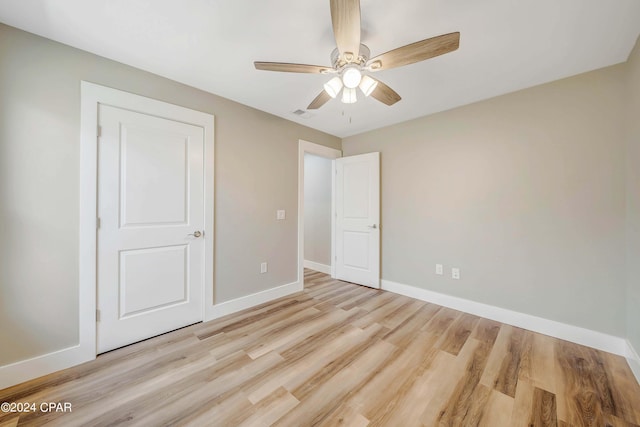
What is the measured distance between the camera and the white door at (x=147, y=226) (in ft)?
6.28

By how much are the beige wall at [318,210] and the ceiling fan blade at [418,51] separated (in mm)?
2911

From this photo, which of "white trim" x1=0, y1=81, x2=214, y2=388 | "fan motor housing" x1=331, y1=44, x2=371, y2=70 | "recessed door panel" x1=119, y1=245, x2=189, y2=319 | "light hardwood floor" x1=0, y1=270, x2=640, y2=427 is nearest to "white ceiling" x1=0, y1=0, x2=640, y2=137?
"fan motor housing" x1=331, y1=44, x2=371, y2=70

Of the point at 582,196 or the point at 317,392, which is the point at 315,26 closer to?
the point at 317,392

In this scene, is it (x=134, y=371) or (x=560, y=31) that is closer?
(x=560, y=31)

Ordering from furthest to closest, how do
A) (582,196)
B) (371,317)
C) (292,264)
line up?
(292,264) → (371,317) → (582,196)

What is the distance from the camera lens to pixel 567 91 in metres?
2.15

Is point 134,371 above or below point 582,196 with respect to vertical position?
below

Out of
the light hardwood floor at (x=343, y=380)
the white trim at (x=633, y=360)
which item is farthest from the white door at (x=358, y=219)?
the white trim at (x=633, y=360)

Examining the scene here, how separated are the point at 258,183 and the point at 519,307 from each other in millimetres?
3142

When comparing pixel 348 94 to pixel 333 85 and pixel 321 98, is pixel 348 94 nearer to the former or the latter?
pixel 333 85

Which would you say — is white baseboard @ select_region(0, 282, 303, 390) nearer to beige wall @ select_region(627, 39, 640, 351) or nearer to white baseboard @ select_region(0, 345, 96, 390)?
white baseboard @ select_region(0, 345, 96, 390)

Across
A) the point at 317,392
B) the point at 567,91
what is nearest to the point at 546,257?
the point at 567,91

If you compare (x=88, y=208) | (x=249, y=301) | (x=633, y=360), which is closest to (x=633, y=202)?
(x=633, y=360)

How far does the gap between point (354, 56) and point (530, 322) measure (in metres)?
2.92
